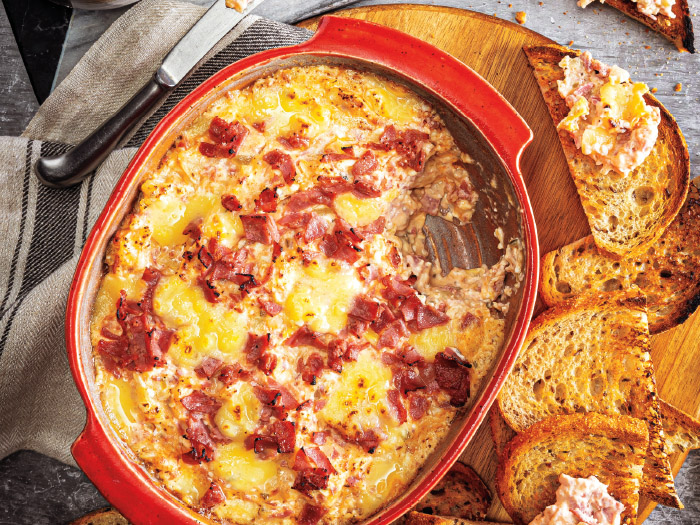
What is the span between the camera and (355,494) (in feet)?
8.81

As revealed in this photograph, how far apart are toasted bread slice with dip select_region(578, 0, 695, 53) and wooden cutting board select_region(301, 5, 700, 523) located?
0.45 meters

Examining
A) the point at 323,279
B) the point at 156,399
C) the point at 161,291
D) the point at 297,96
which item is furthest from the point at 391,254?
the point at 156,399

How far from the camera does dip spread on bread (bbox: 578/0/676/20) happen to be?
9.94 feet

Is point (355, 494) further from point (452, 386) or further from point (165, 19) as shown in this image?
point (165, 19)

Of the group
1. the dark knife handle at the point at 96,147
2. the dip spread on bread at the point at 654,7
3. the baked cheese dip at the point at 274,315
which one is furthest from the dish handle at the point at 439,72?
the dip spread on bread at the point at 654,7

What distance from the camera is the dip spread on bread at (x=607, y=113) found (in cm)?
284

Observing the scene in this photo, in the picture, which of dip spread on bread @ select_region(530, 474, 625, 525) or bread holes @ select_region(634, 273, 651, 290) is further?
bread holes @ select_region(634, 273, 651, 290)

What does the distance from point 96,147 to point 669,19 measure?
Answer: 9.96ft

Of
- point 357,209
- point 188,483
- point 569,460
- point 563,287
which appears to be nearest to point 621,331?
point 563,287

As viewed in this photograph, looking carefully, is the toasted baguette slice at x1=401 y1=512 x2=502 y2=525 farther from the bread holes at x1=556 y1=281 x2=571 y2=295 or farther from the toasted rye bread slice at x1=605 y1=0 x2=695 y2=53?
the toasted rye bread slice at x1=605 y1=0 x2=695 y2=53

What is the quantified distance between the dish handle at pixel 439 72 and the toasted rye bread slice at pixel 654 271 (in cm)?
73

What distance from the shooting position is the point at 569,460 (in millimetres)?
3010

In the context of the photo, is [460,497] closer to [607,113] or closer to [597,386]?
[597,386]

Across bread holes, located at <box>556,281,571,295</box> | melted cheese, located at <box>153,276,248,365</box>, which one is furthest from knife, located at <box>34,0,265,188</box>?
bread holes, located at <box>556,281,571,295</box>
